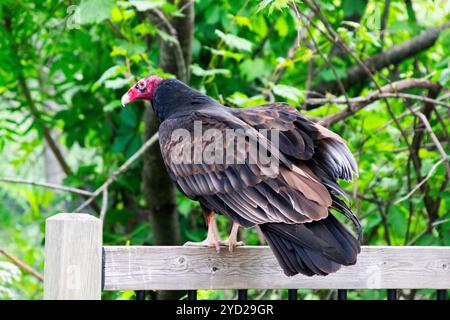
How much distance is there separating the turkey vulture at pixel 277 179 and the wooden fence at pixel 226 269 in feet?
0.42

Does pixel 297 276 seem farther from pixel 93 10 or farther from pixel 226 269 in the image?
pixel 93 10

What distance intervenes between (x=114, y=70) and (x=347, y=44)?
1.35 m

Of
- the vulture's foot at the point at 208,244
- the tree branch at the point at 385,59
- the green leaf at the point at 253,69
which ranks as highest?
the tree branch at the point at 385,59

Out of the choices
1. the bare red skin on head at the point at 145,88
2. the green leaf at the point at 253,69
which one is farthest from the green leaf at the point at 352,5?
the bare red skin on head at the point at 145,88

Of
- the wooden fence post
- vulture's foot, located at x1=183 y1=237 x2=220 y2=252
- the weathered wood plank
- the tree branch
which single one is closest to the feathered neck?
vulture's foot, located at x1=183 y1=237 x2=220 y2=252

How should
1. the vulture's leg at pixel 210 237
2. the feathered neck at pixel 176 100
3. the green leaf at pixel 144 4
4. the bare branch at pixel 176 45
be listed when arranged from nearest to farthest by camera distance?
the vulture's leg at pixel 210 237 < the feathered neck at pixel 176 100 < the green leaf at pixel 144 4 < the bare branch at pixel 176 45

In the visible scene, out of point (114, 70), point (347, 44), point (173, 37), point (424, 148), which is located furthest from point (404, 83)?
point (114, 70)

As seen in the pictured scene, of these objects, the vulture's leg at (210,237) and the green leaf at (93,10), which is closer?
the vulture's leg at (210,237)

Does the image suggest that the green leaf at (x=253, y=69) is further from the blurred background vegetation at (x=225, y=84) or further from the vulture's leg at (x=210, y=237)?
the vulture's leg at (x=210, y=237)

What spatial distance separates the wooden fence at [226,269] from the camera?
2039 millimetres

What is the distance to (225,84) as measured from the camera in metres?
4.96

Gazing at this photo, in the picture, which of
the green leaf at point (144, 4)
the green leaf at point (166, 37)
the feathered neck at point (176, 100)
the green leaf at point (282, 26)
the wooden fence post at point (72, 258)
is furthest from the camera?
the green leaf at point (282, 26)

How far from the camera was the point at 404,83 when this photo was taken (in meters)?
4.12
